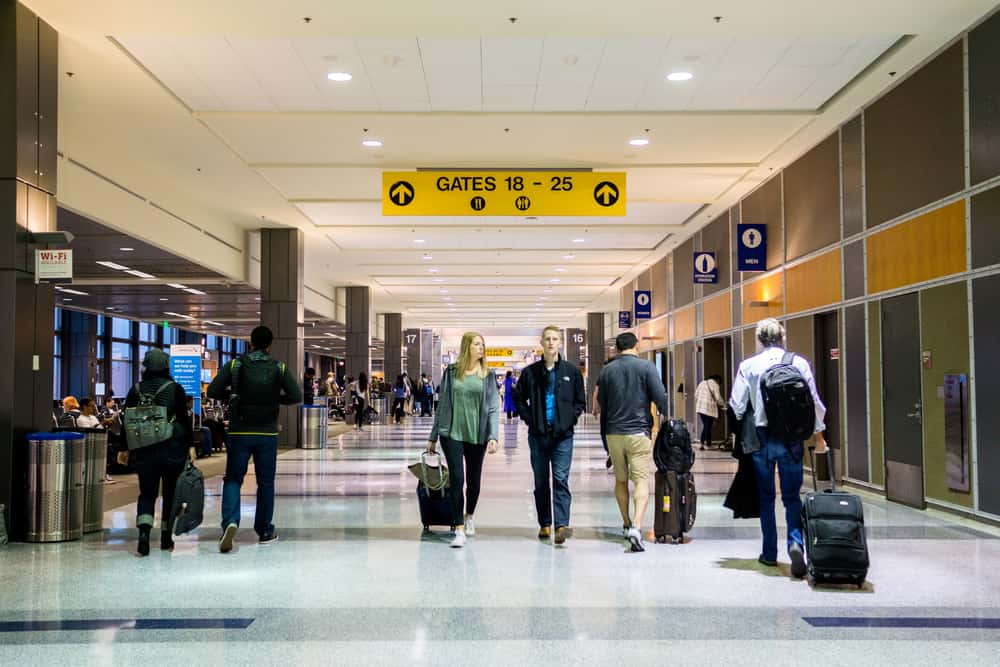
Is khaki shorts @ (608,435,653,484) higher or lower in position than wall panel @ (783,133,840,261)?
lower

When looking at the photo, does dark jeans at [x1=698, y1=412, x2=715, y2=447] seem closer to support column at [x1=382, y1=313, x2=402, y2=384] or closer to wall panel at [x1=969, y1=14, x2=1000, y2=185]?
wall panel at [x1=969, y1=14, x2=1000, y2=185]

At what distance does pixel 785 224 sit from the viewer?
1373 centimetres

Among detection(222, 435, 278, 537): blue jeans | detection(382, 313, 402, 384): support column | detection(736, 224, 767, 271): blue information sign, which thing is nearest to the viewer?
detection(222, 435, 278, 537): blue jeans

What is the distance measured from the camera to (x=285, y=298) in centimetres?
1855

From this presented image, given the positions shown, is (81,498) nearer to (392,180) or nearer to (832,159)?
(392,180)

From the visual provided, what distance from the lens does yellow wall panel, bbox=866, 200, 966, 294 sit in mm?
8539

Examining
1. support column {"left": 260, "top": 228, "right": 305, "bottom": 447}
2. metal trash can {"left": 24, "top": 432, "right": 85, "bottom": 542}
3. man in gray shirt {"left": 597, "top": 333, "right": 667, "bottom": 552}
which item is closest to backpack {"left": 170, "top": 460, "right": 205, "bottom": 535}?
metal trash can {"left": 24, "top": 432, "right": 85, "bottom": 542}

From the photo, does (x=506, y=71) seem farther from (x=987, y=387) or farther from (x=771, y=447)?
(x=987, y=387)

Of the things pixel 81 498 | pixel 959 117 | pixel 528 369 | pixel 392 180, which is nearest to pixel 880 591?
pixel 528 369

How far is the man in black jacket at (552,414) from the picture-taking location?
22.8 feet

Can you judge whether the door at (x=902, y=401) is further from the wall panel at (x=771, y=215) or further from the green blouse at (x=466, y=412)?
the green blouse at (x=466, y=412)

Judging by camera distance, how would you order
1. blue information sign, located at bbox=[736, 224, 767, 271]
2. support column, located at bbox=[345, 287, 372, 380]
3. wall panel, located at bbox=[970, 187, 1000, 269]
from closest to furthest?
wall panel, located at bbox=[970, 187, 1000, 269] < blue information sign, located at bbox=[736, 224, 767, 271] < support column, located at bbox=[345, 287, 372, 380]

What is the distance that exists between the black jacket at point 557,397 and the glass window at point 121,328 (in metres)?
30.2

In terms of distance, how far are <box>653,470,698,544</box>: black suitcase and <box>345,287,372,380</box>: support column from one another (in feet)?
77.5
